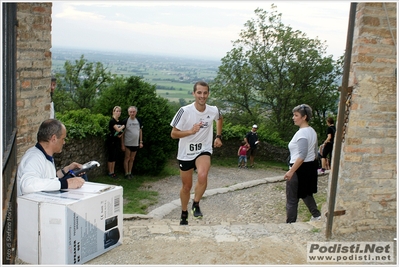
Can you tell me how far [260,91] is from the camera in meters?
27.5

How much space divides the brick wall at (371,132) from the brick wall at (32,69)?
123 inches

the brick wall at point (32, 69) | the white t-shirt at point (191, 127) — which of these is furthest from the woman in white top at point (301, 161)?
the brick wall at point (32, 69)

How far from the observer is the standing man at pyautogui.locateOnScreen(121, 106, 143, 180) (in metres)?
11.3

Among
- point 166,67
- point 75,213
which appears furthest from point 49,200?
point 166,67

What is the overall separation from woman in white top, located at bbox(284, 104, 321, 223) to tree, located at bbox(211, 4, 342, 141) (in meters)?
20.5

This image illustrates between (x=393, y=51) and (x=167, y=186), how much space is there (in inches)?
300

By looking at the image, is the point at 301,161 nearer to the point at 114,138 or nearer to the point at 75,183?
the point at 75,183

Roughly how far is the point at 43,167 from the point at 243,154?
453 inches

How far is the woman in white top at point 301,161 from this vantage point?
5.95 metres

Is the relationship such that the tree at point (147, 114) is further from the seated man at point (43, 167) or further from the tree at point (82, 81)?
the tree at point (82, 81)

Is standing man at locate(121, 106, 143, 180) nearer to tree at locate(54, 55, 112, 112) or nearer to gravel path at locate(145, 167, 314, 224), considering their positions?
gravel path at locate(145, 167, 314, 224)

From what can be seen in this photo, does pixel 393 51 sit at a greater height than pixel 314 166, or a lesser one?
greater

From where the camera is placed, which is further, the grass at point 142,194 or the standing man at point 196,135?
the grass at point 142,194

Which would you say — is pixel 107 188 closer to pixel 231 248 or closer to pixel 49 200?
pixel 49 200
